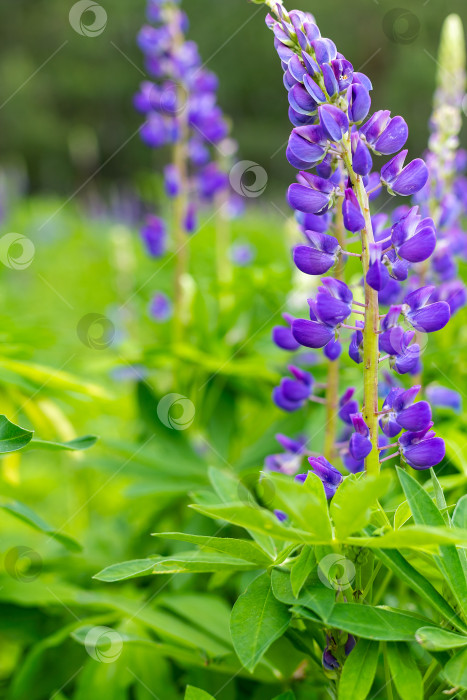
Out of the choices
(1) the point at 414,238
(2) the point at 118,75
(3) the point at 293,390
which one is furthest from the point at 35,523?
(2) the point at 118,75

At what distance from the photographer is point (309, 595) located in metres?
0.75

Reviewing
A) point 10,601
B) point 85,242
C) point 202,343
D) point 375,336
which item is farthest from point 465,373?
point 85,242

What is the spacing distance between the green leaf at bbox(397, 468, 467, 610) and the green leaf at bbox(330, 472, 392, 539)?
78 mm

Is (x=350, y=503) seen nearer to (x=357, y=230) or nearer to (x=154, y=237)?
(x=357, y=230)

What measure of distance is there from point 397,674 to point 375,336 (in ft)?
1.17

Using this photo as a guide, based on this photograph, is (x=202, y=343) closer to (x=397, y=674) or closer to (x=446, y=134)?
(x=446, y=134)

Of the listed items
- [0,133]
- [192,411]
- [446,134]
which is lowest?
[192,411]

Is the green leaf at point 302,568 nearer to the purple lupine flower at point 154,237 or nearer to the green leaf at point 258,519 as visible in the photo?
the green leaf at point 258,519

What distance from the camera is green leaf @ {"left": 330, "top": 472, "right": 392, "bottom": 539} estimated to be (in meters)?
0.62

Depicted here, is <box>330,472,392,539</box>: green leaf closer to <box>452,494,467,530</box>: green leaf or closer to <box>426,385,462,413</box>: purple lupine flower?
<box>452,494,467,530</box>: green leaf

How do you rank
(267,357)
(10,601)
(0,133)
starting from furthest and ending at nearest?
(0,133) < (267,357) < (10,601)

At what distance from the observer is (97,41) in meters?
24.1

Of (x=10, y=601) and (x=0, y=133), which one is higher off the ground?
(x=0, y=133)

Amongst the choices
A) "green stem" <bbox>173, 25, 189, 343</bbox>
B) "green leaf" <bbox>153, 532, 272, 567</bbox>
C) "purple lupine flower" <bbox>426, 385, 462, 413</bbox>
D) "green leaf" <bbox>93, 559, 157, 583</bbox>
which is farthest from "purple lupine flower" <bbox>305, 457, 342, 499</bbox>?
"green stem" <bbox>173, 25, 189, 343</bbox>
